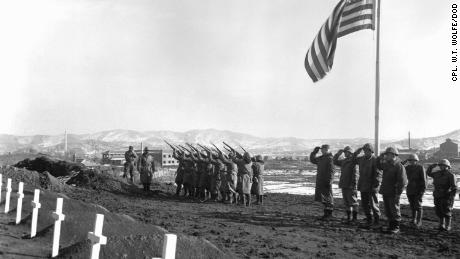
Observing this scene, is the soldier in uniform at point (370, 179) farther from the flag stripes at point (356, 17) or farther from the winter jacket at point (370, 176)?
the flag stripes at point (356, 17)

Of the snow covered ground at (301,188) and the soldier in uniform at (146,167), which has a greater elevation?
the soldier in uniform at (146,167)

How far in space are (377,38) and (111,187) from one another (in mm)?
12035

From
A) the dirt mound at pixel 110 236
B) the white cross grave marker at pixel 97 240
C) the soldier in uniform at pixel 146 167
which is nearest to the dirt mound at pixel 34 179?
the soldier in uniform at pixel 146 167

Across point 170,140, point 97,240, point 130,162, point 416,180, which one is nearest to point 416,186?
point 416,180

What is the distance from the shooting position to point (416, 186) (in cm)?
1105

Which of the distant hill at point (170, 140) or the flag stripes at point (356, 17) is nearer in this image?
the flag stripes at point (356, 17)

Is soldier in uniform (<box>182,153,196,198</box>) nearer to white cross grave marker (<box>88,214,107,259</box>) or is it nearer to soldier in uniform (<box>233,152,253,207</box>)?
soldier in uniform (<box>233,152,253,207</box>)

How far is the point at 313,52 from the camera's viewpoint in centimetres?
1491

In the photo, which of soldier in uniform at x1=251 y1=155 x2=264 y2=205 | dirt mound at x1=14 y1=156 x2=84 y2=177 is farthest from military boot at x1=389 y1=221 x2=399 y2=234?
dirt mound at x1=14 y1=156 x2=84 y2=177

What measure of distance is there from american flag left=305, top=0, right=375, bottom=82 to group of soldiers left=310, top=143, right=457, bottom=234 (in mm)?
3377

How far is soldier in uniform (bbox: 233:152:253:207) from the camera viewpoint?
1552 centimetres

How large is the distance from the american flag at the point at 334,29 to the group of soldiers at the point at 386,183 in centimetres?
338

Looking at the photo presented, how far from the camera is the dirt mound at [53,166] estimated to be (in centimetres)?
2388

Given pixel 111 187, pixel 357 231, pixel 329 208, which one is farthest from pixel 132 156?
pixel 357 231
